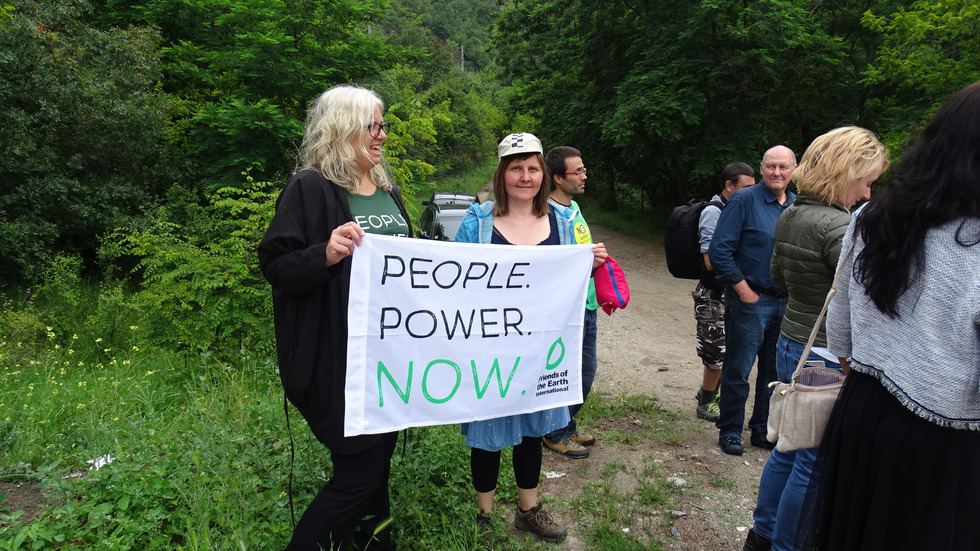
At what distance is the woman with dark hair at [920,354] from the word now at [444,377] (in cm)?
129

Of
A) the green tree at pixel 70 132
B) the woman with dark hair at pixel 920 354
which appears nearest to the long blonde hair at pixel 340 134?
the woman with dark hair at pixel 920 354

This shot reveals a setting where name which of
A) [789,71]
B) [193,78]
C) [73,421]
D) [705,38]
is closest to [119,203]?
[193,78]

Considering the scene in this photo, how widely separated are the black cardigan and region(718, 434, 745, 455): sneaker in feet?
9.65

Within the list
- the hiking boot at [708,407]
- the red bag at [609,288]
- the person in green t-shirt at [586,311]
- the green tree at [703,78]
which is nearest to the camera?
the red bag at [609,288]

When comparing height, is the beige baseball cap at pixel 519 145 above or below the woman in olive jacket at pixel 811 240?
above

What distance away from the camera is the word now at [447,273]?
95.9 inches

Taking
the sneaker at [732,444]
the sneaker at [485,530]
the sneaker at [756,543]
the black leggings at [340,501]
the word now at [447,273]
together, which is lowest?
the sneaker at [732,444]

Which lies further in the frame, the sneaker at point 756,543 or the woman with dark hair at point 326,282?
the sneaker at point 756,543

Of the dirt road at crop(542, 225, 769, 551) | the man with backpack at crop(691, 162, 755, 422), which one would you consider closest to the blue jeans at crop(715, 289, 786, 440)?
Answer: the dirt road at crop(542, 225, 769, 551)

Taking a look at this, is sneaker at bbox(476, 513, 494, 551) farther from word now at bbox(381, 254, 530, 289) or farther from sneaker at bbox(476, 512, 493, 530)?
word now at bbox(381, 254, 530, 289)

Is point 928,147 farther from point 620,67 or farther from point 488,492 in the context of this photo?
point 620,67

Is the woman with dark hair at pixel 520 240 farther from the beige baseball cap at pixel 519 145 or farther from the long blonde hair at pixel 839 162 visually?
the long blonde hair at pixel 839 162

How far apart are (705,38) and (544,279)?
48.8 feet

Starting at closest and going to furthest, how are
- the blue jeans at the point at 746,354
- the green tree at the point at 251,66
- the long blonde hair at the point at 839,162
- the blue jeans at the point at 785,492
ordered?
the blue jeans at the point at 785,492 < the long blonde hair at the point at 839,162 < the blue jeans at the point at 746,354 < the green tree at the point at 251,66
